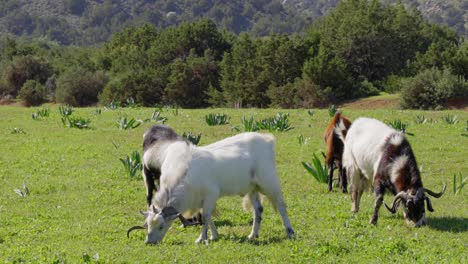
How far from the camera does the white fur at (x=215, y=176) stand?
26.9 feet

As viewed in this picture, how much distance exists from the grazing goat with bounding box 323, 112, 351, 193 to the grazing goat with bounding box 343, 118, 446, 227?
4.96 ft

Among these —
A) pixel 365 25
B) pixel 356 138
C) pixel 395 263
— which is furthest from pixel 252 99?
pixel 395 263

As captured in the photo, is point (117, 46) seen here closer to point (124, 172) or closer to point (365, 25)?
point (365, 25)

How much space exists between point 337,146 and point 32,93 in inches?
1765

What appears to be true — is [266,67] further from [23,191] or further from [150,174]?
[150,174]

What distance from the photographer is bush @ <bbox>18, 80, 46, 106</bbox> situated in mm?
52375

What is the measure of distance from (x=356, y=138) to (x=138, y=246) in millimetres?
4227

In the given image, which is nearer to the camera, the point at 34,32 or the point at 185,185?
the point at 185,185

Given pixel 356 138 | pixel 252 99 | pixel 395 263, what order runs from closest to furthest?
pixel 395 263
pixel 356 138
pixel 252 99

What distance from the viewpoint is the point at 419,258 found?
7.59m

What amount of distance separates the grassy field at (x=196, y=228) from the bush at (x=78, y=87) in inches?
1305

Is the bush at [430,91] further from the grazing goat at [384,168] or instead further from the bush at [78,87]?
the grazing goat at [384,168]

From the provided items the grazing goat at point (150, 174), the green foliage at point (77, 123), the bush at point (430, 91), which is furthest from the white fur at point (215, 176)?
the bush at point (430, 91)

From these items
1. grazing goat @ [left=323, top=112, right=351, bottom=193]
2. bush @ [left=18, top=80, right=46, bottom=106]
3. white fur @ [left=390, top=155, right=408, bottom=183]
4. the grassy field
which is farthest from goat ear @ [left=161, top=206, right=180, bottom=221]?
bush @ [left=18, top=80, right=46, bottom=106]
